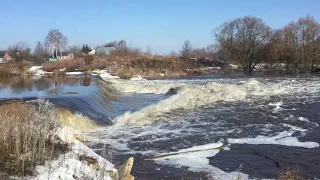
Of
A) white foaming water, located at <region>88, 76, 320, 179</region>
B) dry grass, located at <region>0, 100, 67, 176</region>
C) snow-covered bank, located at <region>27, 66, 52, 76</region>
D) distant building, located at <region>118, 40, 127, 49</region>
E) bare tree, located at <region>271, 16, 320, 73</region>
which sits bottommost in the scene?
white foaming water, located at <region>88, 76, 320, 179</region>

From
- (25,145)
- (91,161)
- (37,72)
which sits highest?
(25,145)

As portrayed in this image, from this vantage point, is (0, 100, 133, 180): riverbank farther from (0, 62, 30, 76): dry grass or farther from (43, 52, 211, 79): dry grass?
(43, 52, 211, 79): dry grass

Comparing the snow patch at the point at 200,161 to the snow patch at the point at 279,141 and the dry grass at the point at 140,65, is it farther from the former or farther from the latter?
the dry grass at the point at 140,65

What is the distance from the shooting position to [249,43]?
5909cm

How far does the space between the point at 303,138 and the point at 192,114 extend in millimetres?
6752

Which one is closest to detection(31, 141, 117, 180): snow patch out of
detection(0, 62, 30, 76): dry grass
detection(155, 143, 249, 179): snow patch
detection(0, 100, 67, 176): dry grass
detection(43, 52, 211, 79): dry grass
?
detection(0, 100, 67, 176): dry grass

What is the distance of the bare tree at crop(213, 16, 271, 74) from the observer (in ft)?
191

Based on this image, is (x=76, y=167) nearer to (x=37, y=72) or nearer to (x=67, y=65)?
(x=37, y=72)

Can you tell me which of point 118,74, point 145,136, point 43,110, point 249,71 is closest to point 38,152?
point 43,110

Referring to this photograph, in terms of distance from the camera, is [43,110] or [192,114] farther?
[192,114]

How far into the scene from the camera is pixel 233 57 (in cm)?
6062

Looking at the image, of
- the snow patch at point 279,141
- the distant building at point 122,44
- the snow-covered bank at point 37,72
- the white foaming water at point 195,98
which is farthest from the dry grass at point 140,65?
the distant building at point 122,44

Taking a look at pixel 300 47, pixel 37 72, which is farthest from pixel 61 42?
pixel 300 47

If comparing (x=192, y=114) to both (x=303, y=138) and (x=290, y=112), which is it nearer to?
(x=290, y=112)
